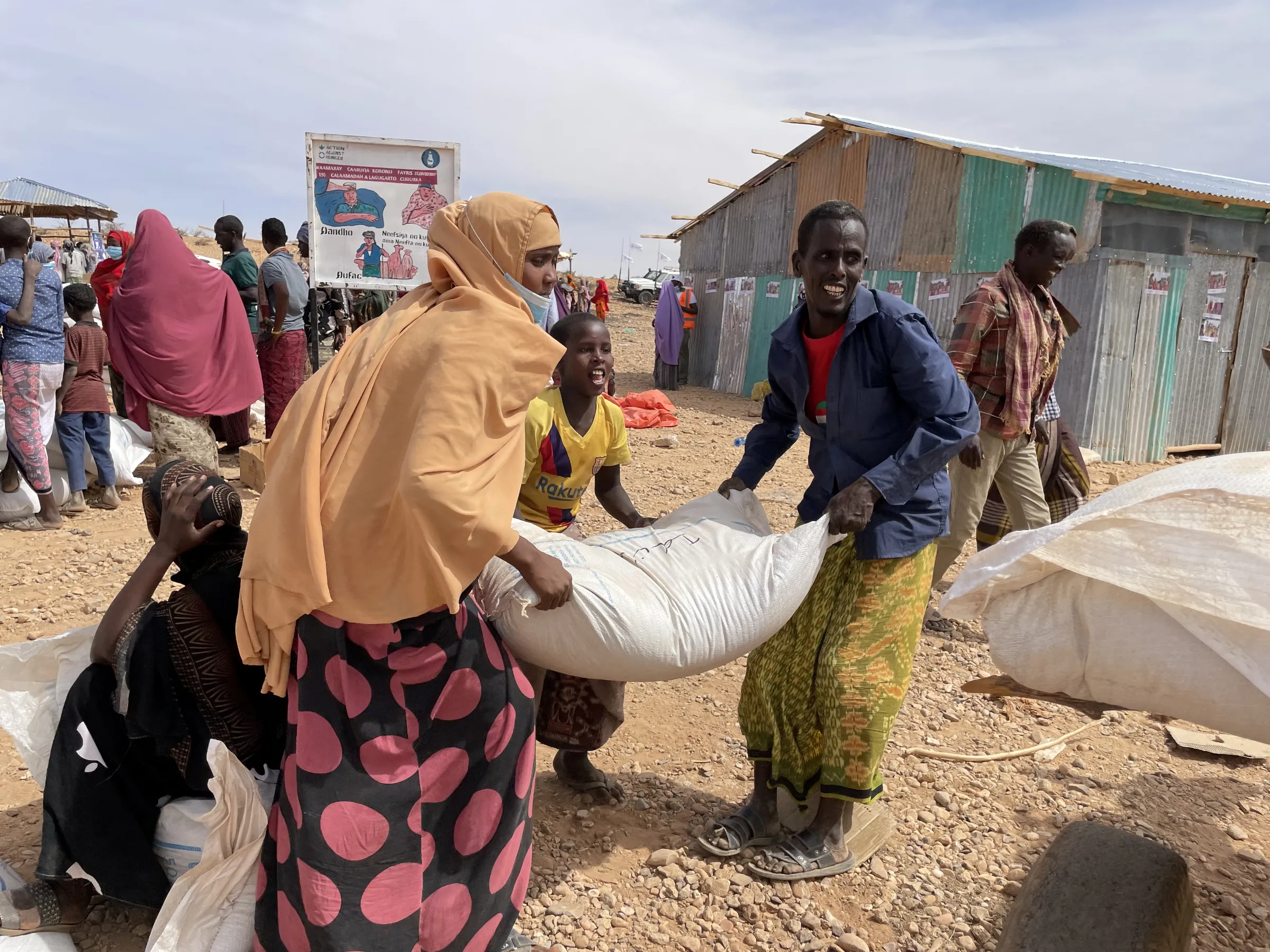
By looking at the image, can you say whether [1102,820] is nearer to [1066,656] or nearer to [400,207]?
[1066,656]

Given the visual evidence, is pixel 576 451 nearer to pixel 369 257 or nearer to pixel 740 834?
pixel 740 834

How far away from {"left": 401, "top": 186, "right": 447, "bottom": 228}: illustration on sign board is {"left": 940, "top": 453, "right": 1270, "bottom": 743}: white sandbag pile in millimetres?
6309

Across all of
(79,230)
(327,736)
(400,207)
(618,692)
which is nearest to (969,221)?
(400,207)

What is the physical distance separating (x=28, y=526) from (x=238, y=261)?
2.57 meters

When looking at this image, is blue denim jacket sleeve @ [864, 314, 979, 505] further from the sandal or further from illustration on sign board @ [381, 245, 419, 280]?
illustration on sign board @ [381, 245, 419, 280]

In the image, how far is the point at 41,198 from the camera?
2322cm

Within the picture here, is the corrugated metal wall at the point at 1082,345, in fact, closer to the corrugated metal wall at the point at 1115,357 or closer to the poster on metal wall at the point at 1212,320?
the corrugated metal wall at the point at 1115,357

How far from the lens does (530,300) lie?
191 centimetres

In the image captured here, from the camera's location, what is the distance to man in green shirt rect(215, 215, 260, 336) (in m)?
6.87

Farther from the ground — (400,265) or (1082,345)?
(400,265)

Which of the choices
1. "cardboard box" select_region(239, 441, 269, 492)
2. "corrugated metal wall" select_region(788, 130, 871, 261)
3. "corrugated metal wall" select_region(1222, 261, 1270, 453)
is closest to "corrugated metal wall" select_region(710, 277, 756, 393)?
"corrugated metal wall" select_region(788, 130, 871, 261)

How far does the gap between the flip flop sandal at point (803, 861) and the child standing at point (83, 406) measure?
523 cm

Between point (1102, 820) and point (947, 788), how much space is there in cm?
48

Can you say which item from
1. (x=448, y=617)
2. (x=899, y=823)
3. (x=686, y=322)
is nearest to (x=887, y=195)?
(x=686, y=322)
